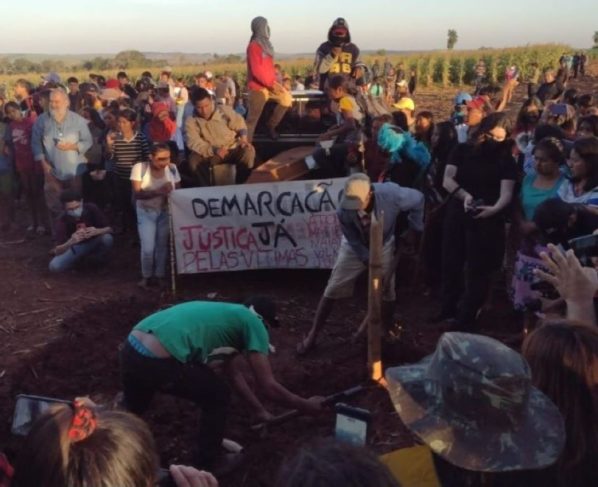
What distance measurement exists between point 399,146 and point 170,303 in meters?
2.91

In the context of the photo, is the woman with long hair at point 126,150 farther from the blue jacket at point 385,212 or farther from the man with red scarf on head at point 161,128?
the blue jacket at point 385,212

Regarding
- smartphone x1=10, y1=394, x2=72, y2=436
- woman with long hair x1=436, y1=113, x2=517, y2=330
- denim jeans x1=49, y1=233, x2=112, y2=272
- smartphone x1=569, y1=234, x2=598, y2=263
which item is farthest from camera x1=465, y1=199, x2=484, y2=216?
denim jeans x1=49, y1=233, x2=112, y2=272

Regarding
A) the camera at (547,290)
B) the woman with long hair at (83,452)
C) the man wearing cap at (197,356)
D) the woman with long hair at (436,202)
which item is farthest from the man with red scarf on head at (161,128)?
the woman with long hair at (83,452)

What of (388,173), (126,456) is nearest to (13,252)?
(388,173)

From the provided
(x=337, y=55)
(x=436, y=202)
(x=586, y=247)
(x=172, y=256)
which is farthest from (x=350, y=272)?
(x=337, y=55)

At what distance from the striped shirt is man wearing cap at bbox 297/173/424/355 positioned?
3941mm

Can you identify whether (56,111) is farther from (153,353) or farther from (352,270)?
(153,353)

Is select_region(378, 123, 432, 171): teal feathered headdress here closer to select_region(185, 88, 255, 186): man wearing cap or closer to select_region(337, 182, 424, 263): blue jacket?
select_region(337, 182, 424, 263): blue jacket

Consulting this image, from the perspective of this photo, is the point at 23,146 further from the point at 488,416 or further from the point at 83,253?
the point at 488,416

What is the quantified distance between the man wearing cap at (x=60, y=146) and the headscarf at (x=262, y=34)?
259 cm

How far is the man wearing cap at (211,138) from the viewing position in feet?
26.8

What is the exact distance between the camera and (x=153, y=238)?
7805mm

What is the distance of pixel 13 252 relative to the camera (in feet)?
31.3

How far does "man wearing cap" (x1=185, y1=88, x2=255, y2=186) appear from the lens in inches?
321
